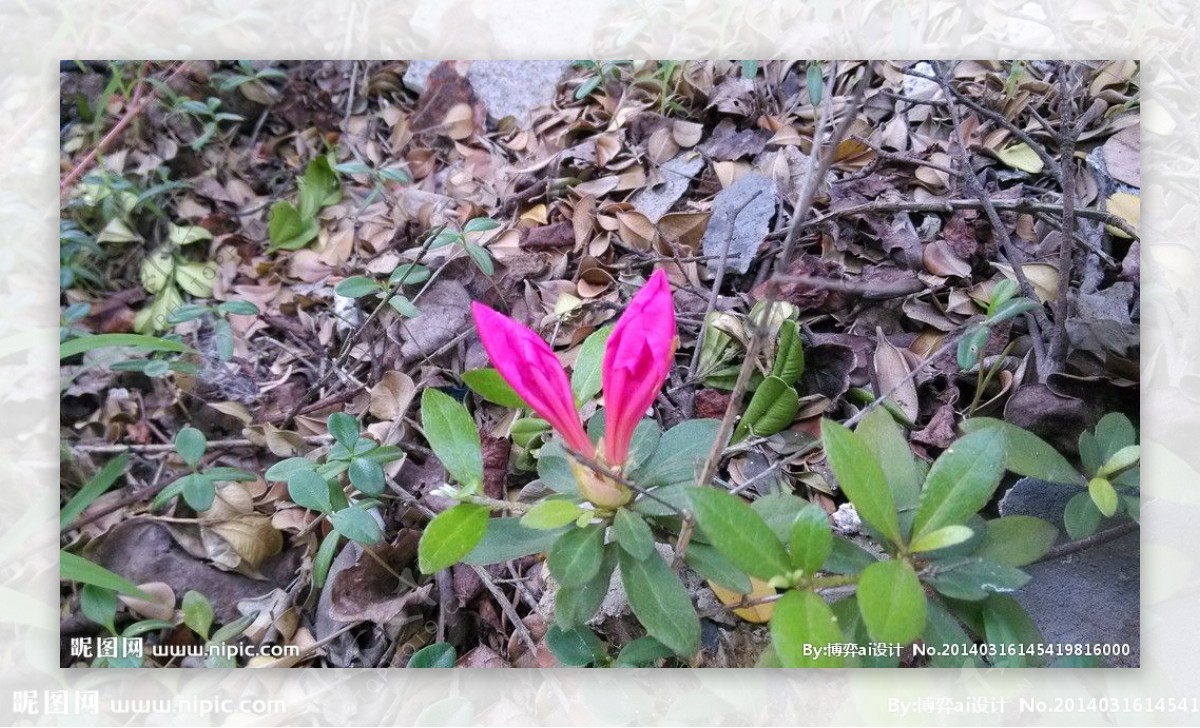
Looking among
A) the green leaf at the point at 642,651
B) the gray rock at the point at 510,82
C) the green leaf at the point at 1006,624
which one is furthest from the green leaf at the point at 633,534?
the gray rock at the point at 510,82

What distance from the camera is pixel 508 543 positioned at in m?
0.76

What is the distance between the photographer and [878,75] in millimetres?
958

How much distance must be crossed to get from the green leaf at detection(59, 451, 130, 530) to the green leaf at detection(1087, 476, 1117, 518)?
105cm

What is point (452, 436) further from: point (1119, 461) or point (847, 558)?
point (1119, 461)

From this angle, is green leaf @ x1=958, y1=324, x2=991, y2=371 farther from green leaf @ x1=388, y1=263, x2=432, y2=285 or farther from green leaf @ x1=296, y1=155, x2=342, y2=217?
green leaf @ x1=296, y1=155, x2=342, y2=217

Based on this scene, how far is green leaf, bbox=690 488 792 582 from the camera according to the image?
65 cm

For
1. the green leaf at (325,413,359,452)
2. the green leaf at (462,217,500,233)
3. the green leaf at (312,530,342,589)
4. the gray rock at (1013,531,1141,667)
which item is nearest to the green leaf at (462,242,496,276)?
the green leaf at (462,217,500,233)

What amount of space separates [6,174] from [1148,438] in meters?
1.31

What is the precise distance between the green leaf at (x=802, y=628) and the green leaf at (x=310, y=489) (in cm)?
46

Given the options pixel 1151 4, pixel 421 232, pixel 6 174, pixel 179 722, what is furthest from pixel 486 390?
pixel 1151 4

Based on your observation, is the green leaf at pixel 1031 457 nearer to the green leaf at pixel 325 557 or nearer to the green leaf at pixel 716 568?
the green leaf at pixel 716 568

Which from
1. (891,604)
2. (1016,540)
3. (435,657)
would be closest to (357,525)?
(435,657)

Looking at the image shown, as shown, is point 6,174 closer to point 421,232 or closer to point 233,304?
point 233,304

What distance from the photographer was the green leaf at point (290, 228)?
1100mm
